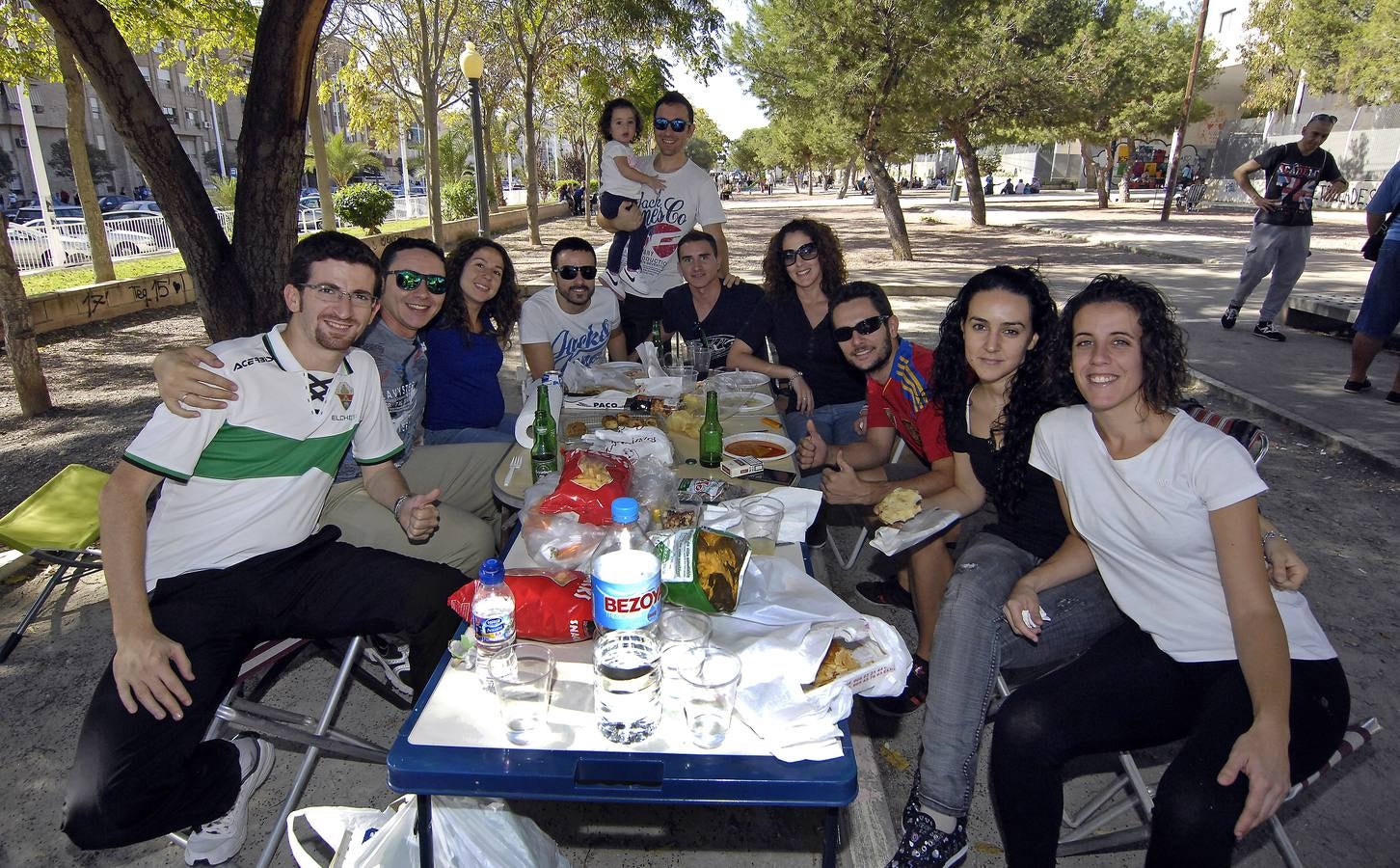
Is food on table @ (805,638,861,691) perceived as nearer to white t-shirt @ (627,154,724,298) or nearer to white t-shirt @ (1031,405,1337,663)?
white t-shirt @ (1031,405,1337,663)

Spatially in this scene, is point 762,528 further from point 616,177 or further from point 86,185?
point 86,185

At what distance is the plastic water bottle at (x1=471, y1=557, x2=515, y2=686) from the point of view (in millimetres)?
1586

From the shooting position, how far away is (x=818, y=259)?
13.7 feet

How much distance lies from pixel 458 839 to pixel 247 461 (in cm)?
137

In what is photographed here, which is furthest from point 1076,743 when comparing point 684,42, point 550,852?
point 684,42

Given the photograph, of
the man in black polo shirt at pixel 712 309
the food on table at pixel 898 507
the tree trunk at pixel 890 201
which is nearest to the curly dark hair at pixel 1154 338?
the food on table at pixel 898 507

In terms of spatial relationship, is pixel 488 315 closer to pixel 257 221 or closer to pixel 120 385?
pixel 257 221

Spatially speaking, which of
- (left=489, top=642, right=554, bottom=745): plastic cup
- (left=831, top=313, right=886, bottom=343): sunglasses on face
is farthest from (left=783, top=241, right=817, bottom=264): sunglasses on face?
(left=489, top=642, right=554, bottom=745): plastic cup

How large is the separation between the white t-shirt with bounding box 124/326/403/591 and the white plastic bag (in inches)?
40.9

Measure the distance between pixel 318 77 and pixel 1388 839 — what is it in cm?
2405

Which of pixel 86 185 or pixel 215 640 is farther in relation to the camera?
pixel 86 185

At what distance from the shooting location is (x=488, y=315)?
4066 millimetres

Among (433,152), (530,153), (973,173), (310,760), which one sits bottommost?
(310,760)

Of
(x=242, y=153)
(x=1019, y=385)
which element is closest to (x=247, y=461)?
(x=1019, y=385)
